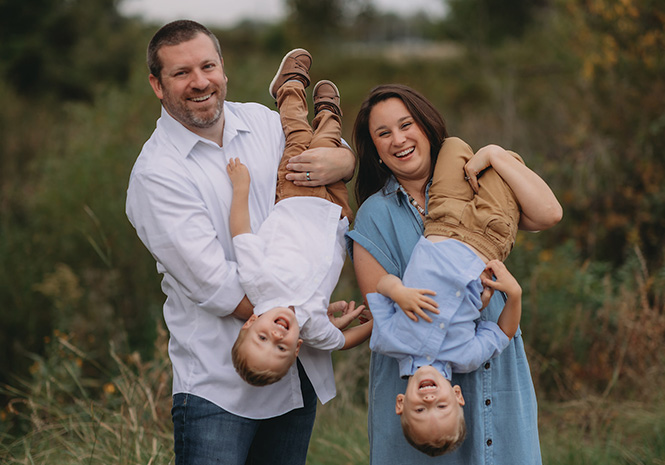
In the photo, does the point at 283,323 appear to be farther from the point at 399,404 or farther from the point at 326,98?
the point at 326,98

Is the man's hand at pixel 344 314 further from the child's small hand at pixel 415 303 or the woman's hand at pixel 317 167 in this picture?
the woman's hand at pixel 317 167

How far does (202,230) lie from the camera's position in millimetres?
2334

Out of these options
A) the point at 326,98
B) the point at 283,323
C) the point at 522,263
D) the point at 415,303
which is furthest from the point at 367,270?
the point at 522,263

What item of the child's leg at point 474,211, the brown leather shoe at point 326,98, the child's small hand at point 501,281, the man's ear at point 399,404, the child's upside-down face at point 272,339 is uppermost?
the brown leather shoe at point 326,98

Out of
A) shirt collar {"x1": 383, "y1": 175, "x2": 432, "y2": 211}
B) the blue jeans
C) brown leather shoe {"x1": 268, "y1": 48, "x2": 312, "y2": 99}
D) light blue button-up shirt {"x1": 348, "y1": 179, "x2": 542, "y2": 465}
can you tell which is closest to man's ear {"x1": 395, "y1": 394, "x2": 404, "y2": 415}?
light blue button-up shirt {"x1": 348, "y1": 179, "x2": 542, "y2": 465}

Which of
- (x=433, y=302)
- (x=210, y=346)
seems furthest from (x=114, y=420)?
(x=433, y=302)

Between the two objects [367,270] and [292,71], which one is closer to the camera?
[367,270]

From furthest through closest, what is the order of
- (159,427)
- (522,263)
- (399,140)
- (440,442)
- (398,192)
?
(522,263) → (159,427) → (398,192) → (399,140) → (440,442)

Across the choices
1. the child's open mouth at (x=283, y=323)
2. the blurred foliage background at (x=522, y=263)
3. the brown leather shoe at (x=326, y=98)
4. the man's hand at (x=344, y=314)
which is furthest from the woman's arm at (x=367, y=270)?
the blurred foliage background at (x=522, y=263)

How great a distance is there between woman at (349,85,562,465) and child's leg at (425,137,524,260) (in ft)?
0.12

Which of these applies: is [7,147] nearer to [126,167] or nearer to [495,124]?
[126,167]

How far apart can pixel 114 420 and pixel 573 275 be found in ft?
11.9

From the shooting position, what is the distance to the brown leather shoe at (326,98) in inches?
111

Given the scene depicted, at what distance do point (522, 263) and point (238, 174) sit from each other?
3523 millimetres
